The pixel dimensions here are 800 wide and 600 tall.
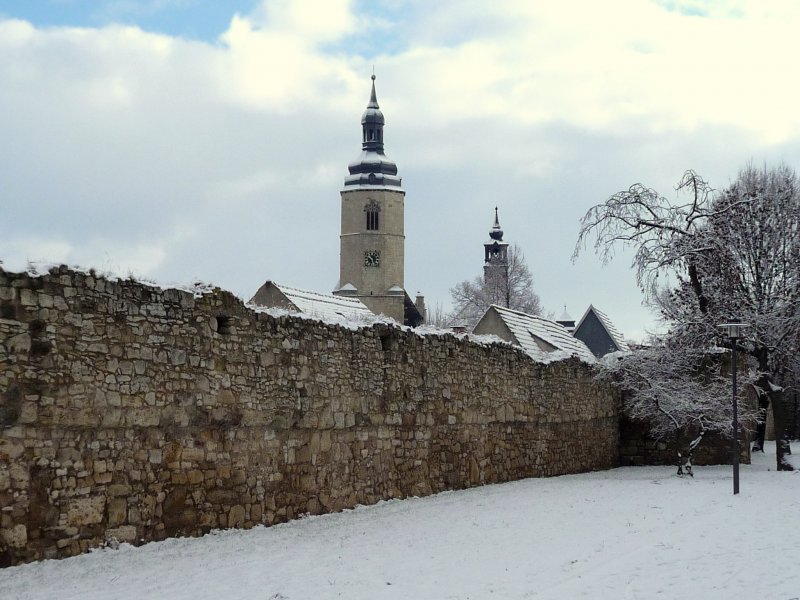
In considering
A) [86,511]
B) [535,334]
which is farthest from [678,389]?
→ [86,511]

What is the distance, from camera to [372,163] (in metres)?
106

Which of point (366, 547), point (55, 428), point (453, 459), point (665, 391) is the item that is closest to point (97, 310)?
point (55, 428)

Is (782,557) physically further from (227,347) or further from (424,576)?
(227,347)

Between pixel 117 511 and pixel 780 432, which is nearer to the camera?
pixel 117 511

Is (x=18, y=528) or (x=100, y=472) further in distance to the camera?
(x=100, y=472)

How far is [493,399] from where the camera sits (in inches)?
774

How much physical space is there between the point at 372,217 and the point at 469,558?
9636cm

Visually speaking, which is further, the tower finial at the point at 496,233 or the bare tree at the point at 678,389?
the tower finial at the point at 496,233

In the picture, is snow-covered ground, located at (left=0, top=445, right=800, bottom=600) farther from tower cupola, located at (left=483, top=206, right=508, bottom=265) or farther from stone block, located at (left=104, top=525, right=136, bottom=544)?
tower cupola, located at (left=483, top=206, right=508, bottom=265)

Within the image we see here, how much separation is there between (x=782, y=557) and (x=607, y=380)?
49.2ft

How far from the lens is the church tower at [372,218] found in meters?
105

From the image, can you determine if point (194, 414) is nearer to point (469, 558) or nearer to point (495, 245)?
point (469, 558)

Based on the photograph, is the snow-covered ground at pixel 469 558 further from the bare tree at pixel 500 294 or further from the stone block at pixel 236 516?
the bare tree at pixel 500 294

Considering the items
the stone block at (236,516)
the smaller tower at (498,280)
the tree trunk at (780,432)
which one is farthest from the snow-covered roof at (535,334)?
the smaller tower at (498,280)
